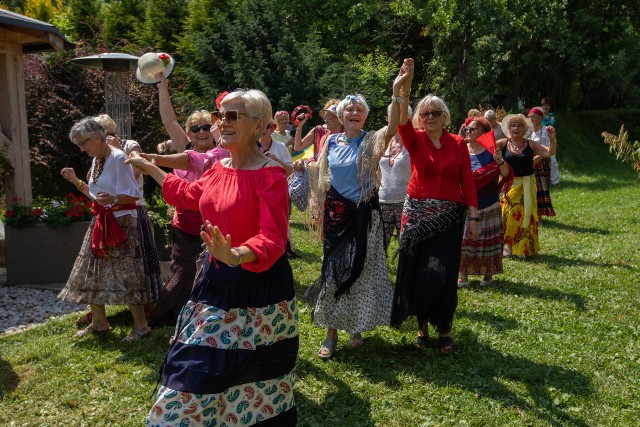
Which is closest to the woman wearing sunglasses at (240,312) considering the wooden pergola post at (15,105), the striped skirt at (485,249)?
the striped skirt at (485,249)

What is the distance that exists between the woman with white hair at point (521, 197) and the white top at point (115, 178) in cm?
518

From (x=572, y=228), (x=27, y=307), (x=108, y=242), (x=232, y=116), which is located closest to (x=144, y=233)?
(x=108, y=242)

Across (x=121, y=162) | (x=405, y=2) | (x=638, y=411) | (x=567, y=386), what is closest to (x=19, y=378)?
(x=121, y=162)

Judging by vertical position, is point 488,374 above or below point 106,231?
below

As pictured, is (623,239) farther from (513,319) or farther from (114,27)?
(114,27)

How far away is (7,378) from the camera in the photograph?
209 inches

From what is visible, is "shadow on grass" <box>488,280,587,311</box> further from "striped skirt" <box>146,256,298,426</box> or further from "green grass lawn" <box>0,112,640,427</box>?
"striped skirt" <box>146,256,298,426</box>

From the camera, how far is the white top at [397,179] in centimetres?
753

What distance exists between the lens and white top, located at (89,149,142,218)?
5.82 m

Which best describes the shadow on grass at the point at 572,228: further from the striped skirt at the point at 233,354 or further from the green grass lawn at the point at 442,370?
the striped skirt at the point at 233,354

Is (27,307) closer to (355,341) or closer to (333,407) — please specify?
(355,341)

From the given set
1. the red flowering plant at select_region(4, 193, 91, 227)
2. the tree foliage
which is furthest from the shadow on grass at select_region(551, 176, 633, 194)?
the red flowering plant at select_region(4, 193, 91, 227)

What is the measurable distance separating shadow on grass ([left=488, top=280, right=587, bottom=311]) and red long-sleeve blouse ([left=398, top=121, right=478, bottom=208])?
229 cm

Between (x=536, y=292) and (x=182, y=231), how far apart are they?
12.8 ft
